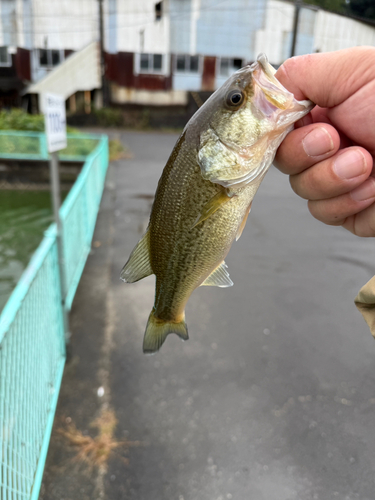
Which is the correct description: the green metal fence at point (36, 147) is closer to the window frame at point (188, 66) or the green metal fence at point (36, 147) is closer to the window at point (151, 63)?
the window at point (151, 63)

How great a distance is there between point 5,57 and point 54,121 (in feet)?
86.7

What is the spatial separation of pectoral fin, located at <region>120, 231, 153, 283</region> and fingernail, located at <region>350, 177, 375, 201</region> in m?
0.97

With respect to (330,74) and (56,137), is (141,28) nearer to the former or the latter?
(56,137)

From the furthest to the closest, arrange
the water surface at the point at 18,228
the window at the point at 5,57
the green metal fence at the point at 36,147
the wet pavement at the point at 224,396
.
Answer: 1. the window at the point at 5,57
2. the green metal fence at the point at 36,147
3. the water surface at the point at 18,228
4. the wet pavement at the point at 224,396

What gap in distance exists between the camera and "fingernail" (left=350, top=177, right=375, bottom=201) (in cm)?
171

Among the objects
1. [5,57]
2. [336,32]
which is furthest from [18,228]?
[336,32]

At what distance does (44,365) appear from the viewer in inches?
125

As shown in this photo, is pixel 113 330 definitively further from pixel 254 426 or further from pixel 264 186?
pixel 264 186

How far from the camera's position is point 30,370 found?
108 inches

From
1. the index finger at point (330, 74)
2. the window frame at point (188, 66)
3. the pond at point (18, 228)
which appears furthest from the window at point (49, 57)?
the index finger at point (330, 74)

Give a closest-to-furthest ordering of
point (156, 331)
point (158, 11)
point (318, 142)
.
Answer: point (318, 142), point (156, 331), point (158, 11)

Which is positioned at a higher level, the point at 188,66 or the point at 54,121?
the point at 54,121

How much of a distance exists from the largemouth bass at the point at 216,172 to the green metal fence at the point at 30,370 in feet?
3.85

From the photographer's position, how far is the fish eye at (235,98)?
56.3 inches
